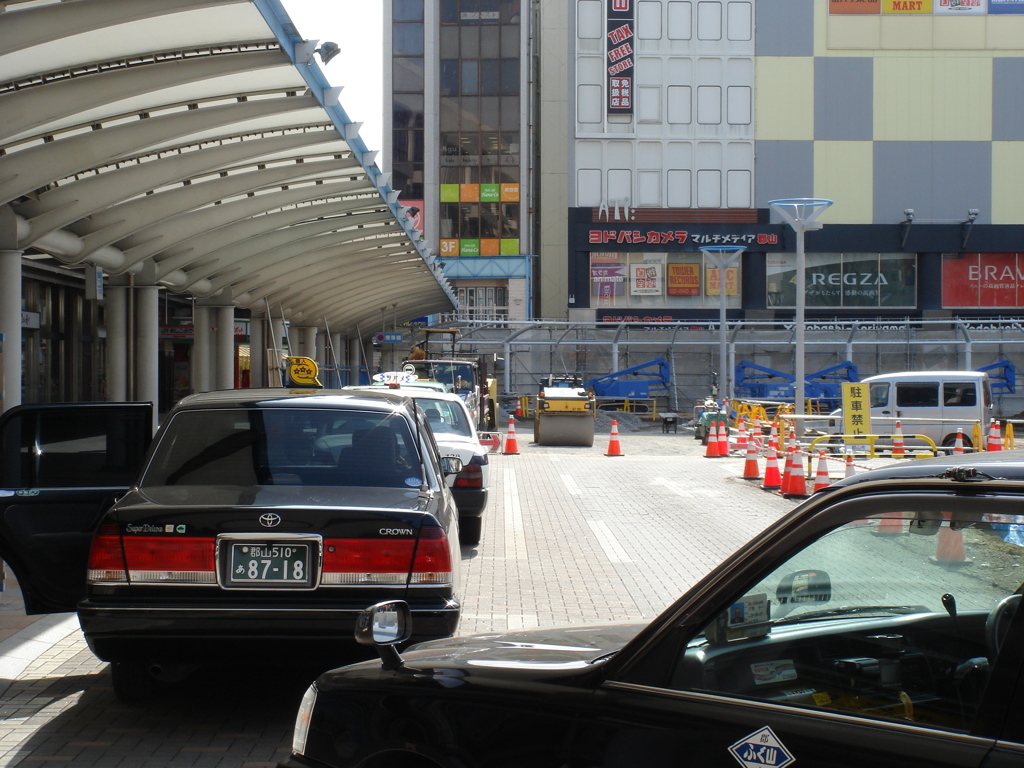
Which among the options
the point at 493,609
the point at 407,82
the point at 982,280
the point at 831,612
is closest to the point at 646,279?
the point at 982,280

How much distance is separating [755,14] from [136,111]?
52.9m

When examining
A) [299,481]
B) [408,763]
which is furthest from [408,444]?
[408,763]

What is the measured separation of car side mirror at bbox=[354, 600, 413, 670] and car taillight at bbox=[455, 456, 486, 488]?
7.42 metres

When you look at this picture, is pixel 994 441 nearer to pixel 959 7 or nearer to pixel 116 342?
pixel 116 342

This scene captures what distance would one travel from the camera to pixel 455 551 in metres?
5.65

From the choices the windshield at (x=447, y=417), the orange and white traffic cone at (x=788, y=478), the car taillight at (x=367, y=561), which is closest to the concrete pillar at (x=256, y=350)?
the orange and white traffic cone at (x=788, y=478)

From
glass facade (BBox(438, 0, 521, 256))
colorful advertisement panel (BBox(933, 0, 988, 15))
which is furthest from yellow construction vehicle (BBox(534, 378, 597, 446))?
colorful advertisement panel (BBox(933, 0, 988, 15))

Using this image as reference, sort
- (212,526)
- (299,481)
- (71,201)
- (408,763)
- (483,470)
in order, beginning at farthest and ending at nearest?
(71,201) → (483,470) → (299,481) → (212,526) → (408,763)

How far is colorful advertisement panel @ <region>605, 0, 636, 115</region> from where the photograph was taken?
56938 millimetres

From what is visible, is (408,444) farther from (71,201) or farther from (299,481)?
(71,201)

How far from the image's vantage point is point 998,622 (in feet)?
7.00

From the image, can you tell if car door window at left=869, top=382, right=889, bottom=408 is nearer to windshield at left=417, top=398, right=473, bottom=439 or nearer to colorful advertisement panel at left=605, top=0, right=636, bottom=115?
windshield at left=417, top=398, right=473, bottom=439

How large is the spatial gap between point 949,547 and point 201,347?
69.5 ft

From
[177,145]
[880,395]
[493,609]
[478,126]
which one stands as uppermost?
[478,126]
